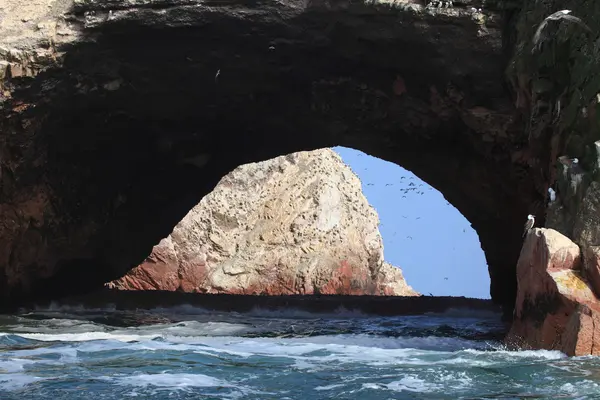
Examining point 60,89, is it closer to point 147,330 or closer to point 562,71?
point 147,330

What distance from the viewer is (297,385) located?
16.9ft

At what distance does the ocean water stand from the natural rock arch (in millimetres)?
2023

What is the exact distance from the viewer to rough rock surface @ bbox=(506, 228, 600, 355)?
584cm

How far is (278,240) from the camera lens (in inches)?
1025

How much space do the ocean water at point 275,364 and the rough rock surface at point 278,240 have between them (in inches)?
544

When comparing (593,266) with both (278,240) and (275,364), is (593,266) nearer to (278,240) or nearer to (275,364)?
(275,364)

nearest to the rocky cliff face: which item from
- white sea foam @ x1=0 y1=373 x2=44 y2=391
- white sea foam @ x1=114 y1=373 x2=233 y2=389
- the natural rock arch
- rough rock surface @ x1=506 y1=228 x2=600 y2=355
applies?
rough rock surface @ x1=506 y1=228 x2=600 y2=355

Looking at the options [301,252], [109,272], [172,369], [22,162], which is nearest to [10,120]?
[22,162]

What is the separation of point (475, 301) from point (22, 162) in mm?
7705

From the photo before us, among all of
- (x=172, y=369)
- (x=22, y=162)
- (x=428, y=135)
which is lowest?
(x=172, y=369)

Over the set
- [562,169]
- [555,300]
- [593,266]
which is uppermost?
[562,169]

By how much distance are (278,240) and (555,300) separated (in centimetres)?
1999

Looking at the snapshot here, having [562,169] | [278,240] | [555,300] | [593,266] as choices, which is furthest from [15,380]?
[278,240]

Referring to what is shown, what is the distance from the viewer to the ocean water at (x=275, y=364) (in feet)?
15.9
